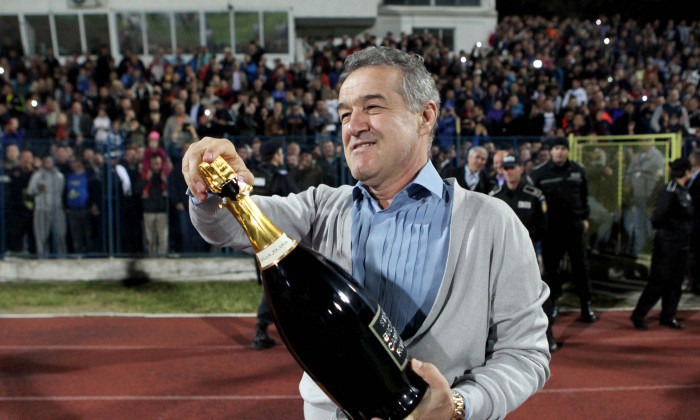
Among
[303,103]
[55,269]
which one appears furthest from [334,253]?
[303,103]

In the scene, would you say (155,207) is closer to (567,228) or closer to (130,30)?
(567,228)

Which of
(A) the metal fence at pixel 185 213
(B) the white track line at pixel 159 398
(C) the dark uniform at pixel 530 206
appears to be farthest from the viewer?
(A) the metal fence at pixel 185 213

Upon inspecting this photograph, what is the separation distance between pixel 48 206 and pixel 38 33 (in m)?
15.5

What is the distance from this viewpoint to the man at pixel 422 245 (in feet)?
5.49

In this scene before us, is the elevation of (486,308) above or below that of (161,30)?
below

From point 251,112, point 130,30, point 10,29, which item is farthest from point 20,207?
point 10,29

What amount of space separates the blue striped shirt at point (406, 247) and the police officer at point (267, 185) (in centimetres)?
428

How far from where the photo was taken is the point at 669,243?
767cm

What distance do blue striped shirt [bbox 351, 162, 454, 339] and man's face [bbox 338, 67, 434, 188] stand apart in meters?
0.10

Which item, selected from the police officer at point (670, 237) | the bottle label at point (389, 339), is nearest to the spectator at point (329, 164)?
the police officer at point (670, 237)

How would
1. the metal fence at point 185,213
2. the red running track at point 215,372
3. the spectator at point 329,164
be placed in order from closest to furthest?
1. the red running track at point 215,372
2. the metal fence at point 185,213
3. the spectator at point 329,164

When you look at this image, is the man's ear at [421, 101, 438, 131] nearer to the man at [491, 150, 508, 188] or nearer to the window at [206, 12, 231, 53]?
the man at [491, 150, 508, 188]

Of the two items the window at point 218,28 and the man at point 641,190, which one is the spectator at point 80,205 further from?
the window at point 218,28

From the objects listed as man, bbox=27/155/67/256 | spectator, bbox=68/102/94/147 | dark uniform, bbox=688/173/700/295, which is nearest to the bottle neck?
dark uniform, bbox=688/173/700/295
